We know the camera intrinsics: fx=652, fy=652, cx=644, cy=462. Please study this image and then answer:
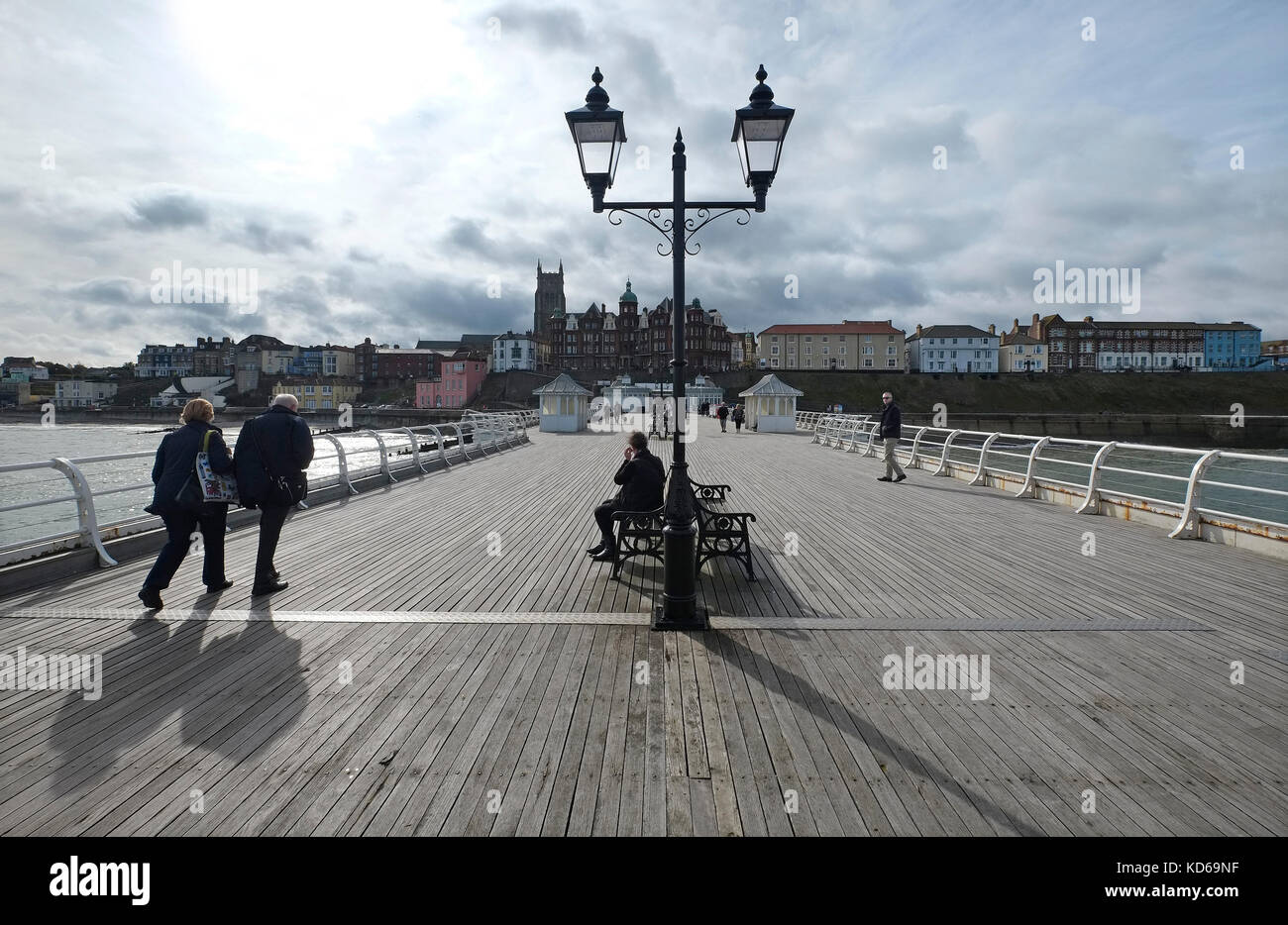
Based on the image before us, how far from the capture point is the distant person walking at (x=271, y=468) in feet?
17.3

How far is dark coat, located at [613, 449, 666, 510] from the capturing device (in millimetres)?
6492

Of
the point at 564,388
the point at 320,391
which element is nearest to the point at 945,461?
the point at 564,388

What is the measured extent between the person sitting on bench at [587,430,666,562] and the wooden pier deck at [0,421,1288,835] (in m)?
0.39

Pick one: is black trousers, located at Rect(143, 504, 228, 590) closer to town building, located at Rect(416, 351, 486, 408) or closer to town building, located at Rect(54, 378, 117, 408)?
town building, located at Rect(416, 351, 486, 408)

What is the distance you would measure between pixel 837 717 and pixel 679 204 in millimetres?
3867

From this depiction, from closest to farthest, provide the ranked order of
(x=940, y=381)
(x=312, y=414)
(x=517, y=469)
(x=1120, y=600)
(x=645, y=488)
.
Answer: (x=1120, y=600)
(x=645, y=488)
(x=517, y=469)
(x=940, y=381)
(x=312, y=414)

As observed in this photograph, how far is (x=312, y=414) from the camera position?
97875mm

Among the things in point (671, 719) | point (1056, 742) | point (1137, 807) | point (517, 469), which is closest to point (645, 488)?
point (671, 719)

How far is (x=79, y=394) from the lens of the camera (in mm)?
117312

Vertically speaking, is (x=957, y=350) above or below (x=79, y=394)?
above

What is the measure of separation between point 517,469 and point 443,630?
11604 millimetres

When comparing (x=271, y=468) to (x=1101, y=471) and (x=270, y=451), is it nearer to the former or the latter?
(x=270, y=451)
